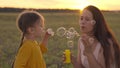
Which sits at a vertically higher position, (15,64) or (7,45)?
(15,64)

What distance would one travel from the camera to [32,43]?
4.24 m

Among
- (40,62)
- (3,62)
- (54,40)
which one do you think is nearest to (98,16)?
(40,62)

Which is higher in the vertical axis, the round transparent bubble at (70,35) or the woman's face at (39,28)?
the woman's face at (39,28)

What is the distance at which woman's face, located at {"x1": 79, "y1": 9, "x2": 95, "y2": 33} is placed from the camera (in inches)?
161

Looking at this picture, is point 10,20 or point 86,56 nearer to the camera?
point 86,56

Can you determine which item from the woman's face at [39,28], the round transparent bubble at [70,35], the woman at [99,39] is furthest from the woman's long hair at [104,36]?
the round transparent bubble at [70,35]

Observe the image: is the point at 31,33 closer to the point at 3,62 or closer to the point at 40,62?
the point at 40,62

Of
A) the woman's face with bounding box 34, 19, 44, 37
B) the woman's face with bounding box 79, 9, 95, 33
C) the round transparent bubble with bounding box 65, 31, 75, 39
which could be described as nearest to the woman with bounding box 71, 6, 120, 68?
the woman's face with bounding box 79, 9, 95, 33

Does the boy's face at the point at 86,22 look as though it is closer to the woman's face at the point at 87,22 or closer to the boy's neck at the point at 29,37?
the woman's face at the point at 87,22

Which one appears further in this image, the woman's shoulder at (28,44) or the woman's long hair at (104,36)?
the woman's shoulder at (28,44)

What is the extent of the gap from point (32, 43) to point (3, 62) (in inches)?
191

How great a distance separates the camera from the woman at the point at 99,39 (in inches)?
160

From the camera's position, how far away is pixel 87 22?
413cm

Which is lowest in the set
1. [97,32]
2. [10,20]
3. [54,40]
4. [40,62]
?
[10,20]
